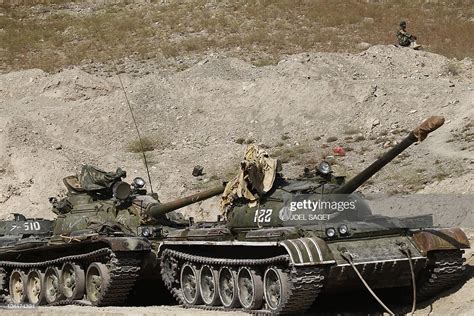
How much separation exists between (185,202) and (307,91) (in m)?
17.7

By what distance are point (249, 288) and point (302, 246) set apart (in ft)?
7.24

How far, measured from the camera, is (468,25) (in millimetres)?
48531

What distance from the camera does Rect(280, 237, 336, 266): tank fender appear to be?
42.3ft

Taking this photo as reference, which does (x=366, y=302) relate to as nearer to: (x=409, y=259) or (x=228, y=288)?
(x=409, y=259)

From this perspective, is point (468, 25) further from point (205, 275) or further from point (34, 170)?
point (205, 275)

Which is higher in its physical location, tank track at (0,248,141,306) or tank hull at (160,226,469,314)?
tank hull at (160,226,469,314)

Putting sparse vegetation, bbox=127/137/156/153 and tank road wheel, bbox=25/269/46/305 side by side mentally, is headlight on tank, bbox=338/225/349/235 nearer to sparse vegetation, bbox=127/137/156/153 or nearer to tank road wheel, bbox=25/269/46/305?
tank road wheel, bbox=25/269/46/305

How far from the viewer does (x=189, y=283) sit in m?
16.5

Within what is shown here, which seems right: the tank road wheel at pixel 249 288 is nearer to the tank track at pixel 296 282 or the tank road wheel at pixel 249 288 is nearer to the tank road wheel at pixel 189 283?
the tank track at pixel 296 282

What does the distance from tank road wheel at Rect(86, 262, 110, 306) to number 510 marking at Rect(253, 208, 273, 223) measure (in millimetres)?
3353

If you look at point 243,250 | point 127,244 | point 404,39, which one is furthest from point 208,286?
point 404,39

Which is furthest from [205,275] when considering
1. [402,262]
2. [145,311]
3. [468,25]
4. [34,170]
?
[468,25]

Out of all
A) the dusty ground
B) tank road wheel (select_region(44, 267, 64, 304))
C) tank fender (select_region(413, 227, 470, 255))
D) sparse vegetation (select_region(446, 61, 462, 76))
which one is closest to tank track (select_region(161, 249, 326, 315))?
tank fender (select_region(413, 227, 470, 255))

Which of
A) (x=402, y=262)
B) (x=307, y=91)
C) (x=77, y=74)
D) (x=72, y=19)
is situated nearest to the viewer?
(x=402, y=262)
